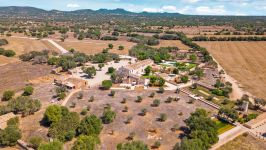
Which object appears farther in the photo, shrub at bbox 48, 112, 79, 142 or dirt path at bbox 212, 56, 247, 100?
dirt path at bbox 212, 56, 247, 100

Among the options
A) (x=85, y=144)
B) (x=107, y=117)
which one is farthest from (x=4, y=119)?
(x=85, y=144)

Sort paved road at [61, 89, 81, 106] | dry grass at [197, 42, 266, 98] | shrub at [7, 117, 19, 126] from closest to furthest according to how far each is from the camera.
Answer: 1. shrub at [7, 117, 19, 126]
2. paved road at [61, 89, 81, 106]
3. dry grass at [197, 42, 266, 98]

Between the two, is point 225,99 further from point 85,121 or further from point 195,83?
point 85,121

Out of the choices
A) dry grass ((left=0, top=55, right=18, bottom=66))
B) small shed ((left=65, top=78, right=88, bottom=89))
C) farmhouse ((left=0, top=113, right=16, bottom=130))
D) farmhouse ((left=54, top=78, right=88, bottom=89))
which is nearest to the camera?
farmhouse ((left=0, top=113, right=16, bottom=130))

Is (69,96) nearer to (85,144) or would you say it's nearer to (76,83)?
(76,83)

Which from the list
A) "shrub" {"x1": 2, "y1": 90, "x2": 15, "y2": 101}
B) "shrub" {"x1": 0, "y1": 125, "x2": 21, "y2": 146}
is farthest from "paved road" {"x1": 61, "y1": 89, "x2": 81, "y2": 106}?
"shrub" {"x1": 0, "y1": 125, "x2": 21, "y2": 146}

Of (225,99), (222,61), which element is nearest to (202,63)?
(222,61)

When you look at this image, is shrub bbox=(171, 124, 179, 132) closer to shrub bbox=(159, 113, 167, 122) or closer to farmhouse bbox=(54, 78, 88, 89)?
shrub bbox=(159, 113, 167, 122)

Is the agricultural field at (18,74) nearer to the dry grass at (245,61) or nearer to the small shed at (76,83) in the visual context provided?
the small shed at (76,83)
